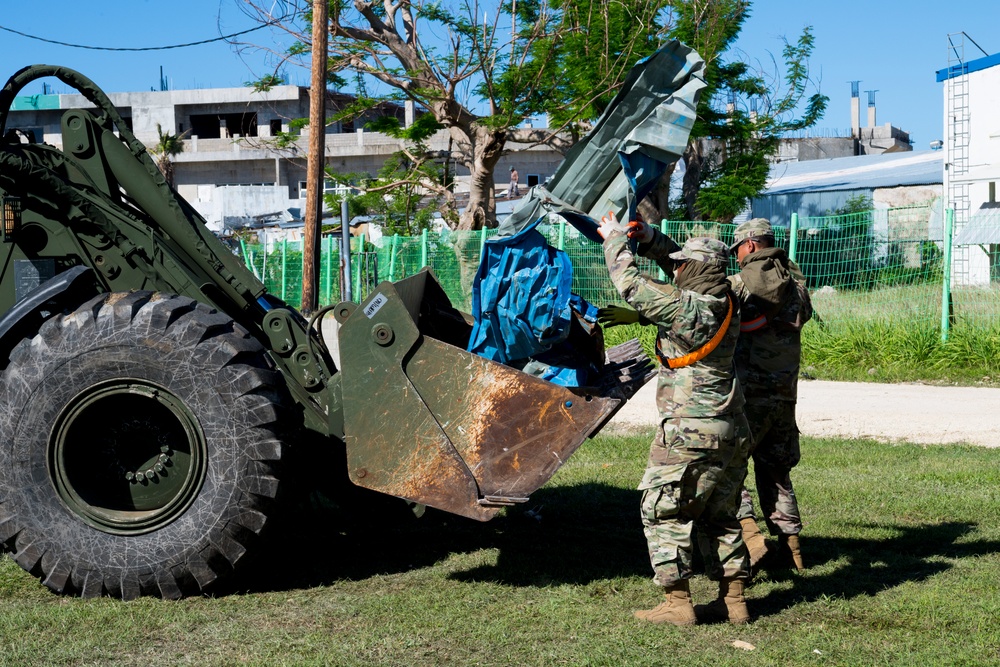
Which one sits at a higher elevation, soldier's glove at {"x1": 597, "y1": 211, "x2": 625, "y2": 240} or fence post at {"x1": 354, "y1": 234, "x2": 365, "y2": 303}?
soldier's glove at {"x1": 597, "y1": 211, "x2": 625, "y2": 240}

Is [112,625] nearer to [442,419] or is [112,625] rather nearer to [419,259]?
[442,419]

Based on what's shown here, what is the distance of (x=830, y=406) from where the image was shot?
1134 centimetres

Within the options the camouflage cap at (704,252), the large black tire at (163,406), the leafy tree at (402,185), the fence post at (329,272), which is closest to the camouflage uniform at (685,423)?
the camouflage cap at (704,252)

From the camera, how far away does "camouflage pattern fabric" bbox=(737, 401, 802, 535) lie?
19.6 ft

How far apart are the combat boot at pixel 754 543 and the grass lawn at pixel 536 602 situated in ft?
0.37

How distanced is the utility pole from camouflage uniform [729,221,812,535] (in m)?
8.62

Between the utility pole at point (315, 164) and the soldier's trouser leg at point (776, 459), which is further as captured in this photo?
the utility pole at point (315, 164)

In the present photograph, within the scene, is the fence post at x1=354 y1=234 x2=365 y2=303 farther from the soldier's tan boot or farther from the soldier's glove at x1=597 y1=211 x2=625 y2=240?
the soldier's glove at x1=597 y1=211 x2=625 y2=240

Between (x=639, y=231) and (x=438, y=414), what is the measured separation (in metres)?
1.35

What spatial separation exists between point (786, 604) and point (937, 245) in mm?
11130

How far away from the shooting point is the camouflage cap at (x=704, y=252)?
504 centimetres

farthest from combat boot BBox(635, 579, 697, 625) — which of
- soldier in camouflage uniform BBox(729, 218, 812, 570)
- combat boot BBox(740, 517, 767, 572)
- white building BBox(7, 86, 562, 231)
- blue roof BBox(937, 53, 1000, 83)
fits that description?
white building BBox(7, 86, 562, 231)

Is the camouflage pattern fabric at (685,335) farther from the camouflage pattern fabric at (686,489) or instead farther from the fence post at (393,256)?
the fence post at (393,256)

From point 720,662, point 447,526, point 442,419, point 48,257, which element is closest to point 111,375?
point 48,257
